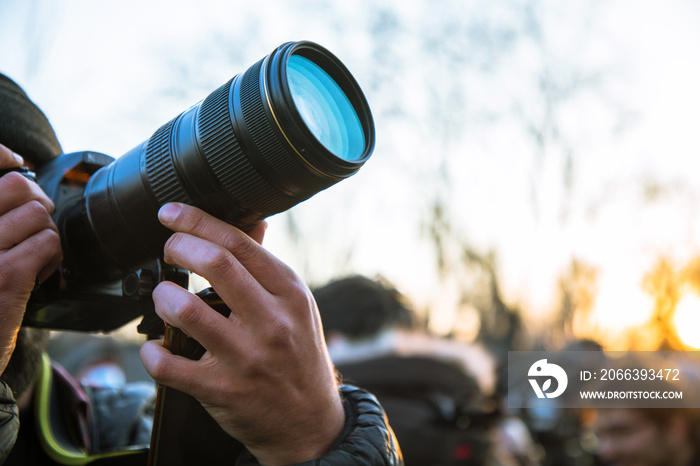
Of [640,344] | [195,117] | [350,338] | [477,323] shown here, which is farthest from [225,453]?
[640,344]

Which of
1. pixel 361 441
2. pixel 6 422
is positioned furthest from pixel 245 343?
pixel 6 422

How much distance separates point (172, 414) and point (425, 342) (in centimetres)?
220

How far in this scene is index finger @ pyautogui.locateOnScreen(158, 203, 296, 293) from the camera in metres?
1.00

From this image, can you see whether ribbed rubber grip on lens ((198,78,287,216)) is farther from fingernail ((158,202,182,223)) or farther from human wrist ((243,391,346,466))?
human wrist ((243,391,346,466))

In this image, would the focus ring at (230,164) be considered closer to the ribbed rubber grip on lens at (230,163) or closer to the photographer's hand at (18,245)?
the ribbed rubber grip on lens at (230,163)

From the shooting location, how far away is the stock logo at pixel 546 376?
4.67 meters

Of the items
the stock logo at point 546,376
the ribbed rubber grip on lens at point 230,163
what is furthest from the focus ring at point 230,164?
the stock logo at point 546,376

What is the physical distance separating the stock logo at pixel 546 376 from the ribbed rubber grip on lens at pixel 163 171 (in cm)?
424

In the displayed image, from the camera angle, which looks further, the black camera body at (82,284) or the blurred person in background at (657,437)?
the blurred person in background at (657,437)

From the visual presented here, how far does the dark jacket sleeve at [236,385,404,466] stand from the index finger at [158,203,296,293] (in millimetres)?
336

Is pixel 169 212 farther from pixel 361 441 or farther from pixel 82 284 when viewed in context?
pixel 361 441

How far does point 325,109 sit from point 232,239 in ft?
1.09

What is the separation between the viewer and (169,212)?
103 cm

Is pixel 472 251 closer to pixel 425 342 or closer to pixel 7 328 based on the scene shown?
pixel 425 342
